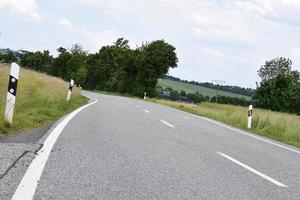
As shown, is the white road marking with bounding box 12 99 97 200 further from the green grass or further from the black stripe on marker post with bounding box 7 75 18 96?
the black stripe on marker post with bounding box 7 75 18 96

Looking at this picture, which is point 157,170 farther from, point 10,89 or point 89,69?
point 89,69

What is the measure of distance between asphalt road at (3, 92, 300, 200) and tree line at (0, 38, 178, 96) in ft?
209

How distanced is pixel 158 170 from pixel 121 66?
289 ft

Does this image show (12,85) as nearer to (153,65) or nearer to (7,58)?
(7,58)

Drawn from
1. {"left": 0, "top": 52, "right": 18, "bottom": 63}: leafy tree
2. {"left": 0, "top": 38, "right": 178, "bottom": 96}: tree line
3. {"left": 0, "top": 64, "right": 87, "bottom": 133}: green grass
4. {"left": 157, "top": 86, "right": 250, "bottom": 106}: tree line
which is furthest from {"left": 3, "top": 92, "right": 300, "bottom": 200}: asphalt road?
{"left": 157, "top": 86, "right": 250, "bottom": 106}: tree line

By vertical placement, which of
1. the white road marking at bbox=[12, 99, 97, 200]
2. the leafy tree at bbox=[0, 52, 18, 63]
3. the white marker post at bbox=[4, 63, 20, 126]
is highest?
the leafy tree at bbox=[0, 52, 18, 63]

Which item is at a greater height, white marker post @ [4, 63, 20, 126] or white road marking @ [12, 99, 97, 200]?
white marker post @ [4, 63, 20, 126]

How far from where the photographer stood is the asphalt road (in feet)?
19.3

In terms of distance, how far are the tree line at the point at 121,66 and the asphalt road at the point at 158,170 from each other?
209 feet

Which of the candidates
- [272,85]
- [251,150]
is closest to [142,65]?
[272,85]

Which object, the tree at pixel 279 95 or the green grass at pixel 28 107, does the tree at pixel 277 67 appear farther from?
the green grass at pixel 28 107

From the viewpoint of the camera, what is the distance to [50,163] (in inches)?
278

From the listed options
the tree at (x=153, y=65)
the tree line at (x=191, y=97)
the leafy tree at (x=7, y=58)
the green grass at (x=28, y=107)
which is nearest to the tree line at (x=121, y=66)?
the tree at (x=153, y=65)

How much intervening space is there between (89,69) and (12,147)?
343 ft
